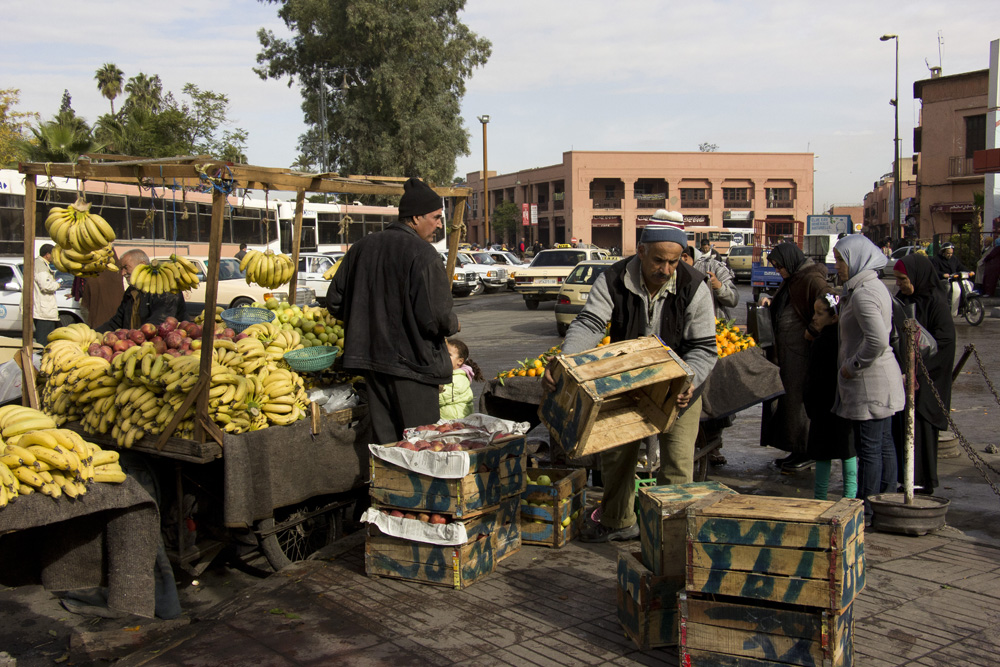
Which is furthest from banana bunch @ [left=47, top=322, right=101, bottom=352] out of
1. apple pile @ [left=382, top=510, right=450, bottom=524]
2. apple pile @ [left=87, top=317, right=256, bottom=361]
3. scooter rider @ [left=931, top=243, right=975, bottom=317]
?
scooter rider @ [left=931, top=243, right=975, bottom=317]

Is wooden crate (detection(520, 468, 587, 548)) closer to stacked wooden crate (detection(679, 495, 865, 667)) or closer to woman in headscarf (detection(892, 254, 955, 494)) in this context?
stacked wooden crate (detection(679, 495, 865, 667))

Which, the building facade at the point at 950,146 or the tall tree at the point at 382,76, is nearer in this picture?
the tall tree at the point at 382,76

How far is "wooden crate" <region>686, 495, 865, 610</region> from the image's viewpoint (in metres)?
3.14

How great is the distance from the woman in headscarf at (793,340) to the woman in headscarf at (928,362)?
2.61ft

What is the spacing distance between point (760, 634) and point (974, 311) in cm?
1818

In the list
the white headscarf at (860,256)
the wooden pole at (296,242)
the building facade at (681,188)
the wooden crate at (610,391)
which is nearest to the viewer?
the wooden crate at (610,391)

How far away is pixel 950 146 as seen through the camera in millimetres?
39781

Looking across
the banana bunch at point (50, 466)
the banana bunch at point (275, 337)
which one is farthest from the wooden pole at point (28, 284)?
the banana bunch at point (50, 466)

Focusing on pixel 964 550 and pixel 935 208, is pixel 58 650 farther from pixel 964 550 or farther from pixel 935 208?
pixel 935 208

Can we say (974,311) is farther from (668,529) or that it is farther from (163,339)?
(163,339)

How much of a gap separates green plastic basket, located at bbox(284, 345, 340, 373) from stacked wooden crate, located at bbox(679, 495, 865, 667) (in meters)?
2.94

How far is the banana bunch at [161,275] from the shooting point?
643 centimetres

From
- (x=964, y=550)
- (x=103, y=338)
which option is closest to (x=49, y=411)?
(x=103, y=338)

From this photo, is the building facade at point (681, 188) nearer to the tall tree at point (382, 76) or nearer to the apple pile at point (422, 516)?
the tall tree at point (382, 76)
